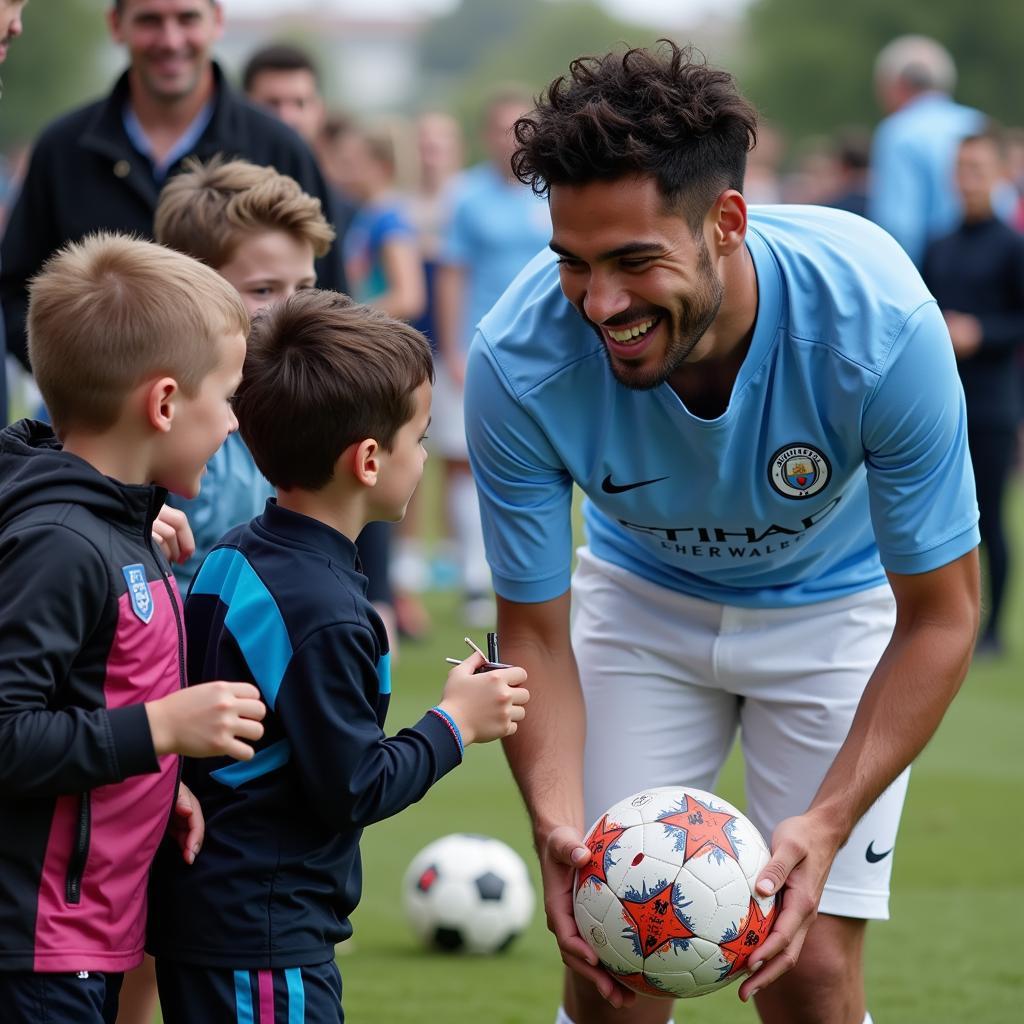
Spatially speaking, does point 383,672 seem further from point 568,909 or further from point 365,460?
point 568,909

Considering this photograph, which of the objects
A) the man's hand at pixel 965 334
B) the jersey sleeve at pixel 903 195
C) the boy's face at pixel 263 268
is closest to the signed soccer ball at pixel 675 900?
the boy's face at pixel 263 268

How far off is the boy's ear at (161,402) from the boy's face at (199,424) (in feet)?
0.05

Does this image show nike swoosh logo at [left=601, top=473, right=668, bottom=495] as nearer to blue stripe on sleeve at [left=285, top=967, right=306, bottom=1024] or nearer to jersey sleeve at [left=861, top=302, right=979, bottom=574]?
jersey sleeve at [left=861, top=302, right=979, bottom=574]

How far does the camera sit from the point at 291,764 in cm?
298

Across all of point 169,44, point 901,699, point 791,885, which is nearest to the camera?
point 791,885

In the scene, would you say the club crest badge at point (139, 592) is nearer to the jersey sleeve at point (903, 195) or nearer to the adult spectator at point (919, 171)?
the adult spectator at point (919, 171)

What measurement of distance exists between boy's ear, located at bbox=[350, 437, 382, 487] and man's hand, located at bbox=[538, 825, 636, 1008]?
0.96 m

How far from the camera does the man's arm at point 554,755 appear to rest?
3.55 metres

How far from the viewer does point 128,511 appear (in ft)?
9.34

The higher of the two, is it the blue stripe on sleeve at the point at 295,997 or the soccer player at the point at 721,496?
the soccer player at the point at 721,496

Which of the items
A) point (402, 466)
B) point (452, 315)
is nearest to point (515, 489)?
point (402, 466)

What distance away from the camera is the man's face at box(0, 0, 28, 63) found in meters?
4.01

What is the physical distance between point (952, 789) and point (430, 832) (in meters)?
2.42

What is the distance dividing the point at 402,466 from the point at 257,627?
0.44 metres
